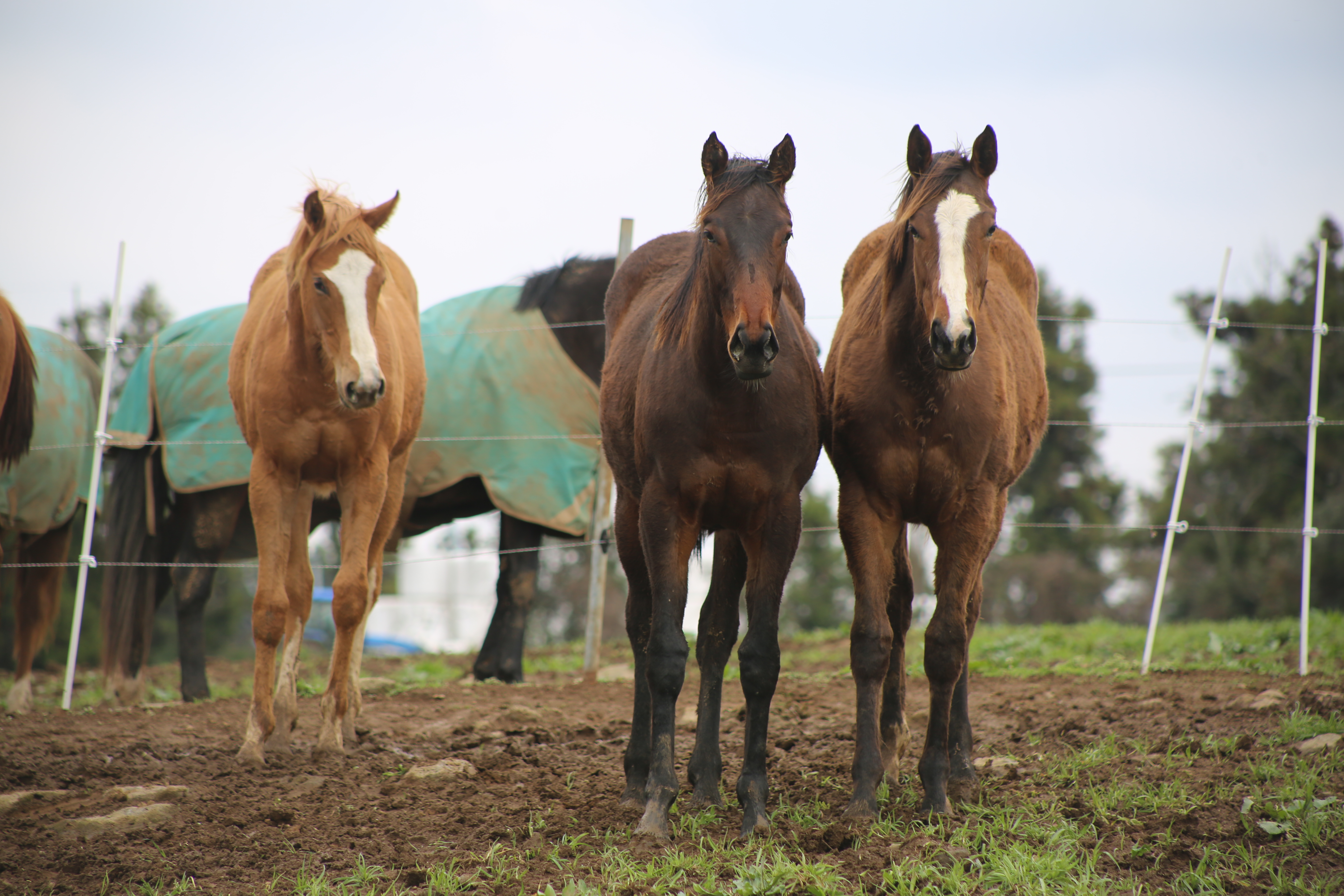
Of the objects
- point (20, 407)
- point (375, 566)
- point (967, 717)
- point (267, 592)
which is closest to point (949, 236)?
point (967, 717)

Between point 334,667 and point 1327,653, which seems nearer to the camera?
Answer: point 334,667

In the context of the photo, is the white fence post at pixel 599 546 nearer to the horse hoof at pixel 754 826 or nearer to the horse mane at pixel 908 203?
the horse mane at pixel 908 203

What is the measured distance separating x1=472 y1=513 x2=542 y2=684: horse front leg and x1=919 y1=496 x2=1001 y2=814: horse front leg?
14.1 ft

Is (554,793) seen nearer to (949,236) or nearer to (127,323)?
(949,236)

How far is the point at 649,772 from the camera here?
398 centimetres

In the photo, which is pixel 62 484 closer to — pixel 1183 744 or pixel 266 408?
pixel 266 408

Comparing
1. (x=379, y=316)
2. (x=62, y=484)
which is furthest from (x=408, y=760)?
(x=62, y=484)

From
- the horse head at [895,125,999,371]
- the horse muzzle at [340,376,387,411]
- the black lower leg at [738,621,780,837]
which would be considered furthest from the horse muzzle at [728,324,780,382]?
the horse muzzle at [340,376,387,411]

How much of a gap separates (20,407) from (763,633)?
4911mm

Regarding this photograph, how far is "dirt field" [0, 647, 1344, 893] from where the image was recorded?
3314 millimetres

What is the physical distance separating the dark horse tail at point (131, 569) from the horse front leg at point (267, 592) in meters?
3.06

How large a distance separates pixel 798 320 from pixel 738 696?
115 inches

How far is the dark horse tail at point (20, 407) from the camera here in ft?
20.3

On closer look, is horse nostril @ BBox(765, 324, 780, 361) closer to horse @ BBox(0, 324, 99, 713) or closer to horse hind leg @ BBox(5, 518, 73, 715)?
horse @ BBox(0, 324, 99, 713)
